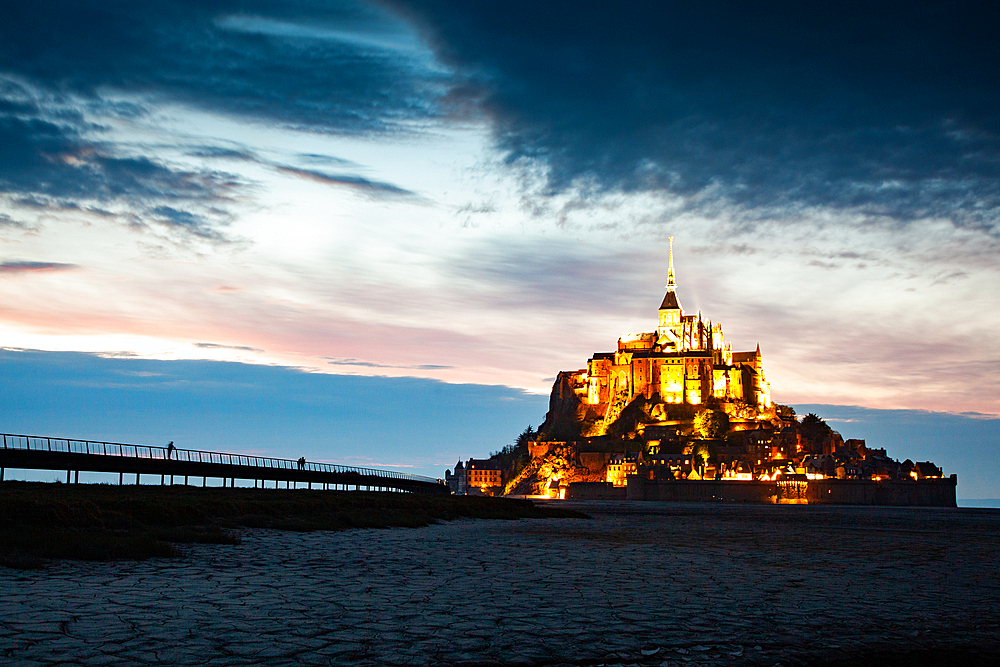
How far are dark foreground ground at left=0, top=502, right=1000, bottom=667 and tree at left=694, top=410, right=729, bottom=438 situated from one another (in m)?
150

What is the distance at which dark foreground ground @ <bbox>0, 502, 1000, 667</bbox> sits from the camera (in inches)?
326

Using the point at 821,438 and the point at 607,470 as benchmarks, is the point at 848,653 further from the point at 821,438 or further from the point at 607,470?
the point at 821,438

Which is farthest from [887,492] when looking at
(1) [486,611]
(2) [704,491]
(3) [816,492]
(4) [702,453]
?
(1) [486,611]

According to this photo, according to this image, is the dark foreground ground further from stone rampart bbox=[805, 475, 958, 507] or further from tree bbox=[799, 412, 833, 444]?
tree bbox=[799, 412, 833, 444]

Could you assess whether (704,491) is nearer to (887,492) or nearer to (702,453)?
(702,453)

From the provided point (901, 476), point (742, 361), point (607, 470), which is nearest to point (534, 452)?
point (607, 470)

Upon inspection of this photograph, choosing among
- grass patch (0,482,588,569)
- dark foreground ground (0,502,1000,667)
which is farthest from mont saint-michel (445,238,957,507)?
dark foreground ground (0,502,1000,667)

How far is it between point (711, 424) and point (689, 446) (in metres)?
10.3

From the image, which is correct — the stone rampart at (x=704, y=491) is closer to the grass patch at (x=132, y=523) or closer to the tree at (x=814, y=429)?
the tree at (x=814, y=429)

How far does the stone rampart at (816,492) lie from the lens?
13788cm

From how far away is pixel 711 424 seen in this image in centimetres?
16675

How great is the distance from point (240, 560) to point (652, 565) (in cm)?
821

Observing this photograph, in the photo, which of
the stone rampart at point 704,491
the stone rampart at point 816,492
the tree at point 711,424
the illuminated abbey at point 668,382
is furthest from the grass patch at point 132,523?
the illuminated abbey at point 668,382

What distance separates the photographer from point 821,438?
16612 cm
